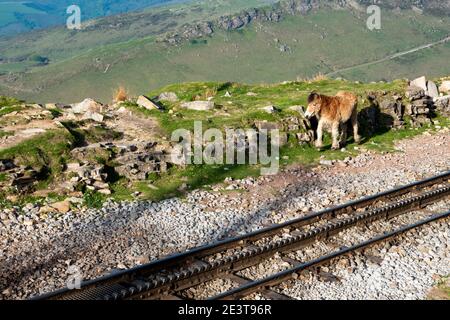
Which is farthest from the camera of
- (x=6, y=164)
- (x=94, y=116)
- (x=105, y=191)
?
(x=94, y=116)

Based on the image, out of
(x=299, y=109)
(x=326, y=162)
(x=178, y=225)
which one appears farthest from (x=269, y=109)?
(x=178, y=225)

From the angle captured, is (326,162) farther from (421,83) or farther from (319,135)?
(421,83)

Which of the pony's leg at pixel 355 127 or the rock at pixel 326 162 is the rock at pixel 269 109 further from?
the rock at pixel 326 162

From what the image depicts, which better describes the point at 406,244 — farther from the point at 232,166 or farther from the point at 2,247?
the point at 2,247

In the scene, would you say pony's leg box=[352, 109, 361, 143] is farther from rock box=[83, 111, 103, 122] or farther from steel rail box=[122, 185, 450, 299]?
rock box=[83, 111, 103, 122]

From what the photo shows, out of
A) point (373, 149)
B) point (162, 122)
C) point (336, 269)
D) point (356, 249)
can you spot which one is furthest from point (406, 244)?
point (162, 122)

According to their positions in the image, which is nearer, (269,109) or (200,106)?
(269,109)
